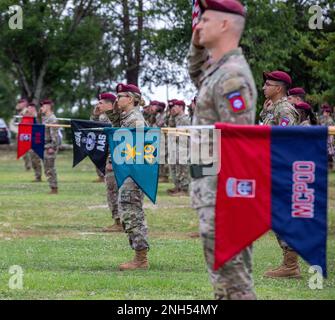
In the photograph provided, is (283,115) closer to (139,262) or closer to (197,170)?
(139,262)

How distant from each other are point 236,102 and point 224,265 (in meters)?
1.08

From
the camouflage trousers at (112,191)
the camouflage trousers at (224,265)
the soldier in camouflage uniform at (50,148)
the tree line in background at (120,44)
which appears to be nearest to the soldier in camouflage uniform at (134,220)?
the camouflage trousers at (112,191)

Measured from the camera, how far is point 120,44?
51625 mm

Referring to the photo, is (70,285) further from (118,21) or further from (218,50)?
(118,21)

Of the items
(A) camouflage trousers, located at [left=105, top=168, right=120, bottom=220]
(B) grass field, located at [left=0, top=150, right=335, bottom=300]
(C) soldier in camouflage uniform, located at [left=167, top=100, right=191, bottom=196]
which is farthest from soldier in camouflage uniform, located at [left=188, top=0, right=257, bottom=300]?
(C) soldier in camouflage uniform, located at [left=167, top=100, right=191, bottom=196]

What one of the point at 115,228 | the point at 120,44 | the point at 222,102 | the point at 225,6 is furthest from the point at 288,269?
the point at 120,44

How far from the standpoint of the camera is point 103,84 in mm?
56000

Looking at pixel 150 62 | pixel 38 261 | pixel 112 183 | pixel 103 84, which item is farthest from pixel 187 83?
pixel 38 261

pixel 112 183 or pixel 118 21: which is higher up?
pixel 118 21

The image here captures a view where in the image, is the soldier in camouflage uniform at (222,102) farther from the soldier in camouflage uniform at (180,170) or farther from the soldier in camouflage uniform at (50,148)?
the soldier in camouflage uniform at (180,170)

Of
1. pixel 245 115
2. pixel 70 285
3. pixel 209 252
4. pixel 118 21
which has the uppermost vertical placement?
pixel 118 21
